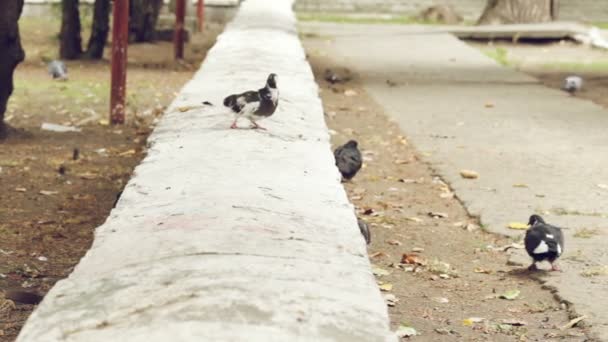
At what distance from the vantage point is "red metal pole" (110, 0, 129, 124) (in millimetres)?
12211

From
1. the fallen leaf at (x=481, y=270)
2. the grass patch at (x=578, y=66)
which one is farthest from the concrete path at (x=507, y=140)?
the grass patch at (x=578, y=66)

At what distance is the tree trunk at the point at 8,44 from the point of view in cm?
1070

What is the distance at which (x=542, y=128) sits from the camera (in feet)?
40.9

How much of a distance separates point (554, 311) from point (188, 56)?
13298 mm

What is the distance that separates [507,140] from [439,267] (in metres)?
4.65

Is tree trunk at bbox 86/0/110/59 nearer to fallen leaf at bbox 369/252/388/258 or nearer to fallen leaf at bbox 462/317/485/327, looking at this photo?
fallen leaf at bbox 369/252/388/258

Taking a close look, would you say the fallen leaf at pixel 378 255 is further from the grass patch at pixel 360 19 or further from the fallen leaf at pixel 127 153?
the grass patch at pixel 360 19

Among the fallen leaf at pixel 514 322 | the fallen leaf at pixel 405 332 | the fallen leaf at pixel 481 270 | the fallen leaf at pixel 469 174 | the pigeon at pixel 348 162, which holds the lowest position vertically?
the fallen leaf at pixel 469 174

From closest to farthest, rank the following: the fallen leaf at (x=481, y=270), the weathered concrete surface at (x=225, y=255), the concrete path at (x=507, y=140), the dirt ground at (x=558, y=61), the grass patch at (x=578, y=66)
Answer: the weathered concrete surface at (x=225, y=255), the fallen leaf at (x=481, y=270), the concrete path at (x=507, y=140), the dirt ground at (x=558, y=61), the grass patch at (x=578, y=66)

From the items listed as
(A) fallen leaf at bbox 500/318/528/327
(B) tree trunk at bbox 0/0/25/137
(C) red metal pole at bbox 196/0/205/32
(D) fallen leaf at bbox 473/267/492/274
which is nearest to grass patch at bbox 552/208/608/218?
(D) fallen leaf at bbox 473/267/492/274

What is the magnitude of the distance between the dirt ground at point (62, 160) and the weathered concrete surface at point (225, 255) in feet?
2.43

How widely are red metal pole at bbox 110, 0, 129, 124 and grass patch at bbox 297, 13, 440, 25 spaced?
1585cm

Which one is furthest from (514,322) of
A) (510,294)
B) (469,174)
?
(469,174)

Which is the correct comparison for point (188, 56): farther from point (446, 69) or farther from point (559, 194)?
point (559, 194)
